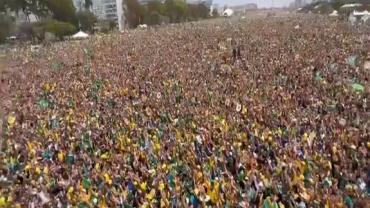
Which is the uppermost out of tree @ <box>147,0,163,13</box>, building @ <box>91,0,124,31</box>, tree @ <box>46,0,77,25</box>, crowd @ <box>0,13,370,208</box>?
crowd @ <box>0,13,370,208</box>

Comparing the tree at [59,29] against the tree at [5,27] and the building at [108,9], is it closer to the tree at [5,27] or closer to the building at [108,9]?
the tree at [5,27]

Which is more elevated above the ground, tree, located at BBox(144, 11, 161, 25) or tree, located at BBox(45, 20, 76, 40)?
tree, located at BBox(45, 20, 76, 40)

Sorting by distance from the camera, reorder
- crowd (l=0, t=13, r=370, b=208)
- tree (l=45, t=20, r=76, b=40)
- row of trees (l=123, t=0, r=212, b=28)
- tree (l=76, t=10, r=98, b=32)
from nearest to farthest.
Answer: crowd (l=0, t=13, r=370, b=208) < tree (l=45, t=20, r=76, b=40) < tree (l=76, t=10, r=98, b=32) < row of trees (l=123, t=0, r=212, b=28)

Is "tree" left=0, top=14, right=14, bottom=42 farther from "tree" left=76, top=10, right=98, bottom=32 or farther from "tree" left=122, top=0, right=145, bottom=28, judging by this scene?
"tree" left=122, top=0, right=145, bottom=28

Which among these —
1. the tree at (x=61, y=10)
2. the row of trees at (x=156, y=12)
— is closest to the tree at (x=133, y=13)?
the row of trees at (x=156, y=12)

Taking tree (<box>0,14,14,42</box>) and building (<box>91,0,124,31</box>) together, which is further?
building (<box>91,0,124,31</box>)

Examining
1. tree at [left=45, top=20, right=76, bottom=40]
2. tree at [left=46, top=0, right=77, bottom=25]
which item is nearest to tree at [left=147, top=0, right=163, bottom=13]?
tree at [left=46, top=0, right=77, bottom=25]

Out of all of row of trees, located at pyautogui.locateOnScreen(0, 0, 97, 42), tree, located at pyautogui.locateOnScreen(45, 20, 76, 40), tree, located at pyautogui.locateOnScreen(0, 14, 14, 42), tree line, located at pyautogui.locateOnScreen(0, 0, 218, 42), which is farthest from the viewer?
tree line, located at pyautogui.locateOnScreen(0, 0, 218, 42)

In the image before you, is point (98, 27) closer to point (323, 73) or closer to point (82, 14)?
point (82, 14)
